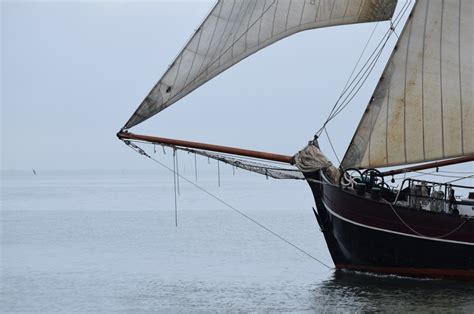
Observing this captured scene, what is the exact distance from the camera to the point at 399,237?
26094mm

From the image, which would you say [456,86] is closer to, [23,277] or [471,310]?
[471,310]

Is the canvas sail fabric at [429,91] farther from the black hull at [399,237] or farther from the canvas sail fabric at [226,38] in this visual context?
the canvas sail fabric at [226,38]

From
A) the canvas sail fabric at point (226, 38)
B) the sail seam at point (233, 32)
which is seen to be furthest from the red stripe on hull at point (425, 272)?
the sail seam at point (233, 32)

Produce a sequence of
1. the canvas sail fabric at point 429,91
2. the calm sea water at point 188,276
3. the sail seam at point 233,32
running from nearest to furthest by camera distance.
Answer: the sail seam at point 233,32 < the calm sea water at point 188,276 < the canvas sail fabric at point 429,91

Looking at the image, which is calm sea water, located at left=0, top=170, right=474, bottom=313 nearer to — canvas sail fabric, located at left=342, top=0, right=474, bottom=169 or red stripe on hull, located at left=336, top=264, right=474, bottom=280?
red stripe on hull, located at left=336, top=264, right=474, bottom=280

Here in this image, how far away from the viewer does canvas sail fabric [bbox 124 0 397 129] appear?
23750mm

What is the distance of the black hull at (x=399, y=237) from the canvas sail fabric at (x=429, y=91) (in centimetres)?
148

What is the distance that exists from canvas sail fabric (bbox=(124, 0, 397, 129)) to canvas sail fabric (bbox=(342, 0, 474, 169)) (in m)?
2.64

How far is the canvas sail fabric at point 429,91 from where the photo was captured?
25.9 meters

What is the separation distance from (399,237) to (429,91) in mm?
3964

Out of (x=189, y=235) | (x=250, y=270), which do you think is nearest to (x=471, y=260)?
(x=250, y=270)

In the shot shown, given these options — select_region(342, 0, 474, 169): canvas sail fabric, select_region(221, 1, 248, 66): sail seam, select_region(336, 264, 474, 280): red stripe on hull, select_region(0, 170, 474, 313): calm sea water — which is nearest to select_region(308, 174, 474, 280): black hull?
select_region(336, 264, 474, 280): red stripe on hull

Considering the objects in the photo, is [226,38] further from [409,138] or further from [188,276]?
[188,276]

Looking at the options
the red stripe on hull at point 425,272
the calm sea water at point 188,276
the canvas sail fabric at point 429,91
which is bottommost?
the calm sea water at point 188,276
